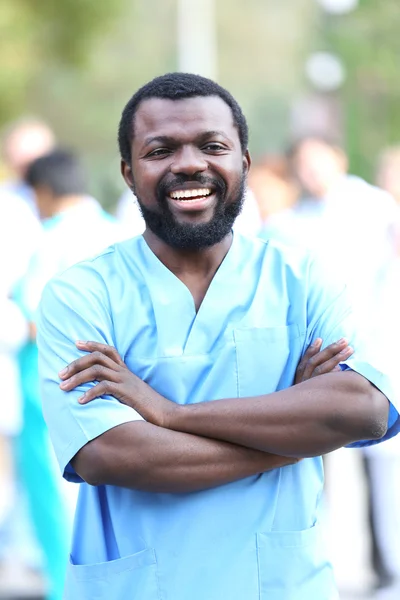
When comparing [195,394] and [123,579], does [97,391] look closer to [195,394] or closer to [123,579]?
[195,394]

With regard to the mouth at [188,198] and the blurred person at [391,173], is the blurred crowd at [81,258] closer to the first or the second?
the blurred person at [391,173]

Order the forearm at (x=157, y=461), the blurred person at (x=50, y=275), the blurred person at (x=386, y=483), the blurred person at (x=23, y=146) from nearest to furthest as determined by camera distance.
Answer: the forearm at (x=157, y=461)
the blurred person at (x=50, y=275)
the blurred person at (x=386, y=483)
the blurred person at (x=23, y=146)

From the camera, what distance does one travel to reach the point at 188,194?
2848mm

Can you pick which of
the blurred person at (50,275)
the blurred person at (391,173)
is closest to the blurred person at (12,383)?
the blurred person at (50,275)

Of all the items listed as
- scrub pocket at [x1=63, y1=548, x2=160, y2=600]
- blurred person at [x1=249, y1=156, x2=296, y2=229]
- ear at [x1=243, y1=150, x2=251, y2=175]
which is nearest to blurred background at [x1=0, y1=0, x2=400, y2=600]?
blurred person at [x1=249, y1=156, x2=296, y2=229]

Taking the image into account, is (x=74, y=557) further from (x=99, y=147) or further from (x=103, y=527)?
(x=99, y=147)

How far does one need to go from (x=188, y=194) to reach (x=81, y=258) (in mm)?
2760

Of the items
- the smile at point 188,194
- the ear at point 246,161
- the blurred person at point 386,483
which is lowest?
the blurred person at point 386,483

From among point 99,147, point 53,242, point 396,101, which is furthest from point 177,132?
point 99,147

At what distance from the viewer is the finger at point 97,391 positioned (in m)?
2.72

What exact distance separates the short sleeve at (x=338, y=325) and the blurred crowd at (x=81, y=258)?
6.64 ft

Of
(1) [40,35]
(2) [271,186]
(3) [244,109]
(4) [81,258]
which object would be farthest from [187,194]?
(1) [40,35]

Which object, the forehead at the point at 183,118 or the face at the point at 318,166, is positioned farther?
the face at the point at 318,166

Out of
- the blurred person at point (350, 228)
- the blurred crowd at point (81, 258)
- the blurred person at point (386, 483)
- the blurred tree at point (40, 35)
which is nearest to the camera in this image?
the blurred crowd at point (81, 258)
